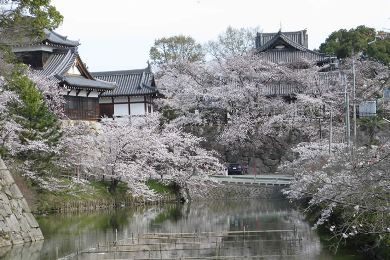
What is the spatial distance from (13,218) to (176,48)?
152 feet

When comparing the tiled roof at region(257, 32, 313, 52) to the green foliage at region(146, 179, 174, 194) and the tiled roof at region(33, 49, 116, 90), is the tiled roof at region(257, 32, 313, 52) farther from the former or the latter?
the green foliage at region(146, 179, 174, 194)

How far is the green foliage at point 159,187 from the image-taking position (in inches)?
1461

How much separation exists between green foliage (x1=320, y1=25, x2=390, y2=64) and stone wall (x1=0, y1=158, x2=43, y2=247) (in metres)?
32.5

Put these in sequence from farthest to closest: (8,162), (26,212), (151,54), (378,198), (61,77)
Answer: (151,54) → (61,77) → (8,162) → (26,212) → (378,198)

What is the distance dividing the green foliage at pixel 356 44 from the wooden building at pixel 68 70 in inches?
800

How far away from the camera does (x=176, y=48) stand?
215ft

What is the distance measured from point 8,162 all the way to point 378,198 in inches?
837

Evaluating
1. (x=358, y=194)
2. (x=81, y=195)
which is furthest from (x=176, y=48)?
(x=358, y=194)

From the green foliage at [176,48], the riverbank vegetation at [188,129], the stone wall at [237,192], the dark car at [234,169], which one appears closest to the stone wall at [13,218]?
the riverbank vegetation at [188,129]

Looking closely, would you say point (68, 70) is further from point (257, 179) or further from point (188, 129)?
point (257, 179)

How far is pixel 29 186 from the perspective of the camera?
94.7 feet

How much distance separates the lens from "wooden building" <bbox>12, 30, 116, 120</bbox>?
39.6 metres

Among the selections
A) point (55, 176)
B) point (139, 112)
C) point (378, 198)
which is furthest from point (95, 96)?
point (378, 198)

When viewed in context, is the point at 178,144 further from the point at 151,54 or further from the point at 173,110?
the point at 151,54
